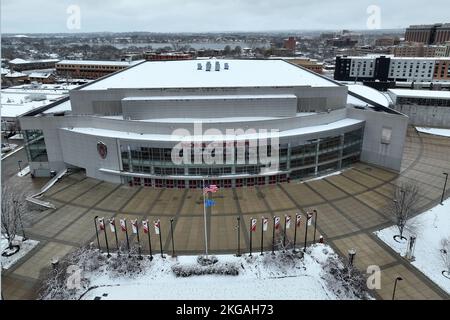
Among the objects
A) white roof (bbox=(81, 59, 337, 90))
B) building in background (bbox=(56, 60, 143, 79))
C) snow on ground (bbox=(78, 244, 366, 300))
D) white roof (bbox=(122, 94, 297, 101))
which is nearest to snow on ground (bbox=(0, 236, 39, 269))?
snow on ground (bbox=(78, 244, 366, 300))

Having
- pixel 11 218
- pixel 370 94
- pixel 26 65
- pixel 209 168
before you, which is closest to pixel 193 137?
pixel 209 168

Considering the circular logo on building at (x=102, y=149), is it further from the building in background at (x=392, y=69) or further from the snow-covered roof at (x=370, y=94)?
the building in background at (x=392, y=69)

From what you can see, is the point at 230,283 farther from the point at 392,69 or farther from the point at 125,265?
the point at 392,69

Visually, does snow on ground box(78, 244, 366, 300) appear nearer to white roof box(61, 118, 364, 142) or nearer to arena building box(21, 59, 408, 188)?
arena building box(21, 59, 408, 188)

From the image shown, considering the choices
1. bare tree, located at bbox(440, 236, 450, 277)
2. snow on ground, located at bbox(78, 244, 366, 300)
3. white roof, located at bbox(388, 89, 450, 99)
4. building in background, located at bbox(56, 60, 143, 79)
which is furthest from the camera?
building in background, located at bbox(56, 60, 143, 79)

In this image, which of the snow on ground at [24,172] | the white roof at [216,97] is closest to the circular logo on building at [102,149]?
the white roof at [216,97]

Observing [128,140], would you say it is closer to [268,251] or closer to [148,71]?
[268,251]
